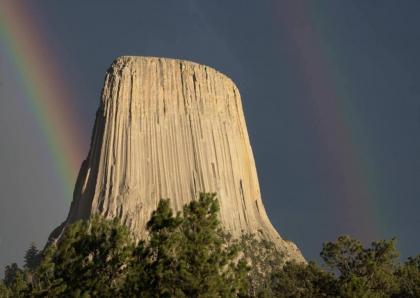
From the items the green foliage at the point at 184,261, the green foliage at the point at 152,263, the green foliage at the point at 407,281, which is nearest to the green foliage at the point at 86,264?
the green foliage at the point at 152,263

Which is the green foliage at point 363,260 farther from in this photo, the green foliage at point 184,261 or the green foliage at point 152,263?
the green foliage at point 184,261

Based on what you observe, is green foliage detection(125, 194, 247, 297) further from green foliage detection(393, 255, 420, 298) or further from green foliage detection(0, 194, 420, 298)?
green foliage detection(393, 255, 420, 298)

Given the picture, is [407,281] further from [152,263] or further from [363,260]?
[152,263]

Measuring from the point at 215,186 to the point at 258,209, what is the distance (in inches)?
419

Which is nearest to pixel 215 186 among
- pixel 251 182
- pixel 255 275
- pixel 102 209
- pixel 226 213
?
pixel 226 213

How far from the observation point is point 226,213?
93.2 meters

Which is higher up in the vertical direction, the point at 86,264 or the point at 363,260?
the point at 363,260

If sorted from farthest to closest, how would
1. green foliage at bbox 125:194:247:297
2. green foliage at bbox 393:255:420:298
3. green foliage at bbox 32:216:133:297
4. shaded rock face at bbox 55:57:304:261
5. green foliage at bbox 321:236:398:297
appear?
1. shaded rock face at bbox 55:57:304:261
2. green foliage at bbox 393:255:420:298
3. green foliage at bbox 321:236:398:297
4. green foliage at bbox 32:216:133:297
5. green foliage at bbox 125:194:247:297

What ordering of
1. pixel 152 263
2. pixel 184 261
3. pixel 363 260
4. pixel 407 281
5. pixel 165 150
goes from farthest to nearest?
pixel 165 150 → pixel 407 281 → pixel 363 260 → pixel 152 263 → pixel 184 261

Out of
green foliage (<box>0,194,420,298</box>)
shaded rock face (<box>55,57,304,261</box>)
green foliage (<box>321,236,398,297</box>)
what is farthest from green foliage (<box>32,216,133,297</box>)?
shaded rock face (<box>55,57,304,261</box>)

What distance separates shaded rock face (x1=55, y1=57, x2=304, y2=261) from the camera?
89000mm

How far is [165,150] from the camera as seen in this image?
93.6 metres

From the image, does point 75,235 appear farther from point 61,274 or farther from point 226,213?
point 226,213

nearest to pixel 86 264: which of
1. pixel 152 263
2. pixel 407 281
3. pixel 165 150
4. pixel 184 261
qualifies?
pixel 152 263
